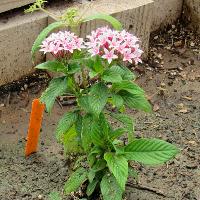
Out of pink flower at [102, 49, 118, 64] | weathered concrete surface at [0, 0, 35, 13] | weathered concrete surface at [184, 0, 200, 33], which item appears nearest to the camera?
pink flower at [102, 49, 118, 64]

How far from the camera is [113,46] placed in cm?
236

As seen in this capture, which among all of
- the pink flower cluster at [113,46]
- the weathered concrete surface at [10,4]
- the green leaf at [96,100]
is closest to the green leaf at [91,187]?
the green leaf at [96,100]

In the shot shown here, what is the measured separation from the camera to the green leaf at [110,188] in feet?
8.20

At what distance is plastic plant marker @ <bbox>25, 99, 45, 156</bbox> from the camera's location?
113 inches

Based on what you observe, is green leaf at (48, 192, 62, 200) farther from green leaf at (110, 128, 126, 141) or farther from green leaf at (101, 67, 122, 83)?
green leaf at (101, 67, 122, 83)

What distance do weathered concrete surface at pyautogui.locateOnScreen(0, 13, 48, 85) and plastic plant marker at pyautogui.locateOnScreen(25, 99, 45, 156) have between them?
0.67 meters

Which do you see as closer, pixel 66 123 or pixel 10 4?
pixel 66 123

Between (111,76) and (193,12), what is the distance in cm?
218

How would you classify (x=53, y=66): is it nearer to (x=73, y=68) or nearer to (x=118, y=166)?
(x=73, y=68)

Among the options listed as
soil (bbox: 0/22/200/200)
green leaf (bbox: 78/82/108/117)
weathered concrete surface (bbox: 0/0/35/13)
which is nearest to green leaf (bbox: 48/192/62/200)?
soil (bbox: 0/22/200/200)

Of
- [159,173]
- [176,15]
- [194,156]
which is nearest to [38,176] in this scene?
[159,173]

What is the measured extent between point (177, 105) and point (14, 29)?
3.67 feet

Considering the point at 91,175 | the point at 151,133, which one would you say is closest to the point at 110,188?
the point at 91,175

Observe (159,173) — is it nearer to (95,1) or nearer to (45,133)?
(45,133)
